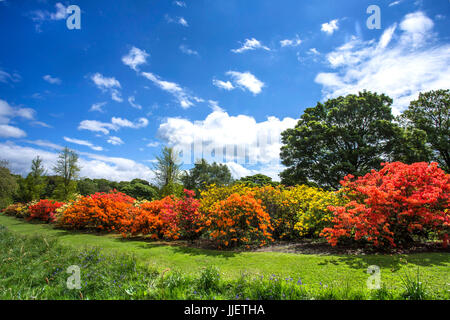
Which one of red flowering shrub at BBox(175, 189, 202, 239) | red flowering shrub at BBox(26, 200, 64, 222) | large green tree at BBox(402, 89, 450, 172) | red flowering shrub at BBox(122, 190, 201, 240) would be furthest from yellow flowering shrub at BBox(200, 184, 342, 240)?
large green tree at BBox(402, 89, 450, 172)

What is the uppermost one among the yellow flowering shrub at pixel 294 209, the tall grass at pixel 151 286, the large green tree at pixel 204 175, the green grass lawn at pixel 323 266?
the large green tree at pixel 204 175

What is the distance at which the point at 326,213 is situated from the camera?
261 inches

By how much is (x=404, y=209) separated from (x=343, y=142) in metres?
16.8

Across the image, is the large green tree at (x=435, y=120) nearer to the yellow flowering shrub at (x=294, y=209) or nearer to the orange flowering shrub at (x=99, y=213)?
the yellow flowering shrub at (x=294, y=209)

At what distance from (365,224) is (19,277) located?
23.4ft

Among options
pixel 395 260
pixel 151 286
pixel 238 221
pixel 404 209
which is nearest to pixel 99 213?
pixel 238 221

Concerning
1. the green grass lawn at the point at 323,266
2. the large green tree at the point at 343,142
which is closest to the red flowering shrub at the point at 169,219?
the green grass lawn at the point at 323,266

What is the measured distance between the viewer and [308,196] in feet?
25.4

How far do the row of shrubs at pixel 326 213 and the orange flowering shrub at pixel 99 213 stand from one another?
18 centimetres

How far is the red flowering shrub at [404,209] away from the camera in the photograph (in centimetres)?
498

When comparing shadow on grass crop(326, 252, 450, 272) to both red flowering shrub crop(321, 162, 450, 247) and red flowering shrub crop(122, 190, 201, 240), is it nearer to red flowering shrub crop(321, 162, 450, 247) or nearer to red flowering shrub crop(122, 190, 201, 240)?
red flowering shrub crop(321, 162, 450, 247)

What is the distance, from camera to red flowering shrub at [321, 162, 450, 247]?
4984mm

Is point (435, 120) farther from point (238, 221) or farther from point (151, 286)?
point (151, 286)
